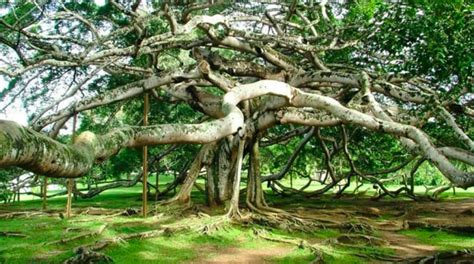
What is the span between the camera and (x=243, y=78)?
380 inches

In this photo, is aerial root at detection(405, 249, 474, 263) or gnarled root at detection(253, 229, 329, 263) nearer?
aerial root at detection(405, 249, 474, 263)

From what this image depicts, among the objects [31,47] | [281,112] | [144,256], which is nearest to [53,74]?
[31,47]

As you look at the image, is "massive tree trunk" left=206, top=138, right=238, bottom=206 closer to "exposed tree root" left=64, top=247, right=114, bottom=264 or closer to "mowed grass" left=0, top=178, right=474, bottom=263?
"mowed grass" left=0, top=178, right=474, bottom=263

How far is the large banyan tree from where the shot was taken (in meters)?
3.66

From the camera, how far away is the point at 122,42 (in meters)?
8.44

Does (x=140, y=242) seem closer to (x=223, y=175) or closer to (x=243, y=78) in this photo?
(x=223, y=175)

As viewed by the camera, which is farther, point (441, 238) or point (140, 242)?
point (441, 238)

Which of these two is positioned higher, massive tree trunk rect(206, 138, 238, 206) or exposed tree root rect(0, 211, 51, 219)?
massive tree trunk rect(206, 138, 238, 206)

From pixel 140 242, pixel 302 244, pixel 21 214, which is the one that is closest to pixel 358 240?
pixel 302 244

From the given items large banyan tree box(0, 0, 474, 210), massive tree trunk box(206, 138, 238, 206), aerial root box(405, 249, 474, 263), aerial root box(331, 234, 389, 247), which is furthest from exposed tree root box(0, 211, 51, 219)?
aerial root box(405, 249, 474, 263)

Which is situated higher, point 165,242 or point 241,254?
point 165,242

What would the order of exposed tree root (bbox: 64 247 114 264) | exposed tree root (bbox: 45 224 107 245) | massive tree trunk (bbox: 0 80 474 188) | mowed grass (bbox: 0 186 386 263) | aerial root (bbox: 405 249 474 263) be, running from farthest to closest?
1. exposed tree root (bbox: 45 224 107 245)
2. mowed grass (bbox: 0 186 386 263)
3. aerial root (bbox: 405 249 474 263)
4. exposed tree root (bbox: 64 247 114 264)
5. massive tree trunk (bbox: 0 80 474 188)

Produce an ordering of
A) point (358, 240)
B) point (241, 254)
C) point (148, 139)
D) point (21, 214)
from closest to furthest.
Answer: point (148, 139)
point (241, 254)
point (358, 240)
point (21, 214)

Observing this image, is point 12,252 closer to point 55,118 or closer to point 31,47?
point 55,118
